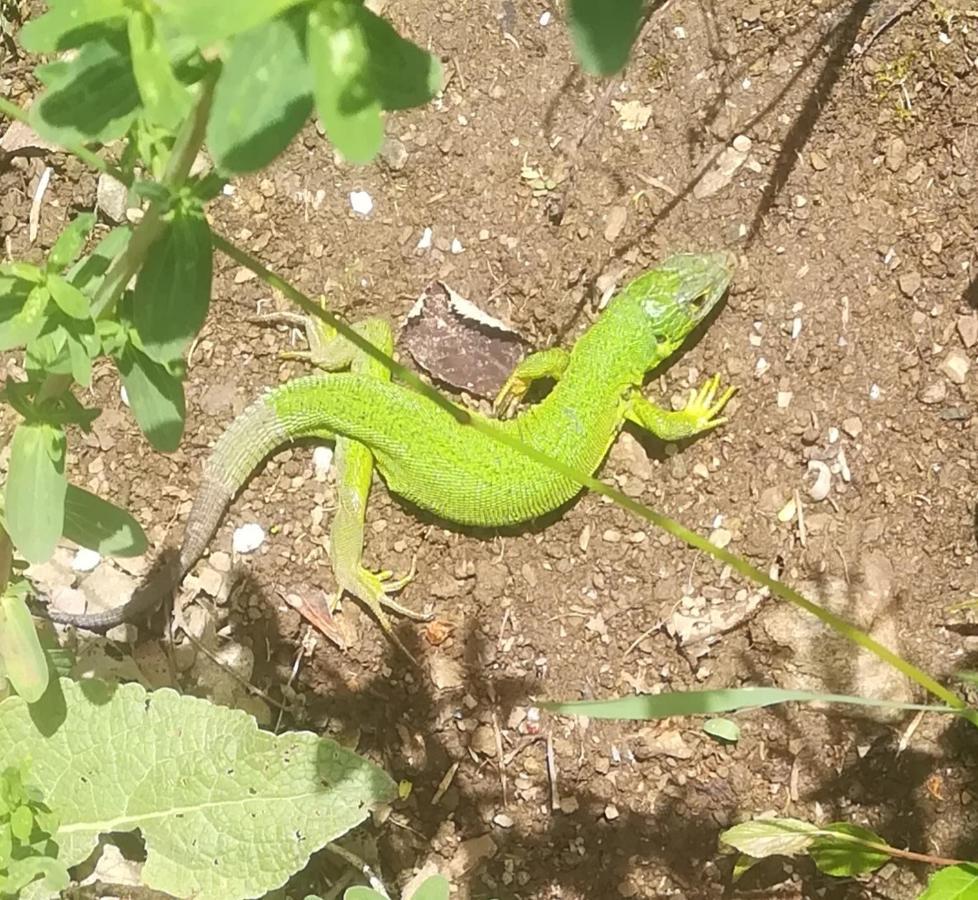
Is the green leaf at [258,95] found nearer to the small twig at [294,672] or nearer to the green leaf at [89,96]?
the green leaf at [89,96]

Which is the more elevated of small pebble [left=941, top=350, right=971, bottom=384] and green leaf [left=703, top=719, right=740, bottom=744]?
small pebble [left=941, top=350, right=971, bottom=384]

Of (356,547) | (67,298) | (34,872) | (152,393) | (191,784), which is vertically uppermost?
(67,298)

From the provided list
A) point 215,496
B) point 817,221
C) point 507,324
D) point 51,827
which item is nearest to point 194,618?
point 215,496

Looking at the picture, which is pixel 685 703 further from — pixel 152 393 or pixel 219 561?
pixel 219 561

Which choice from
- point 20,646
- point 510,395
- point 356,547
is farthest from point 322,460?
point 20,646

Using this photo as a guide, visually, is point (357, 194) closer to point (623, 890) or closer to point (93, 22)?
point (93, 22)

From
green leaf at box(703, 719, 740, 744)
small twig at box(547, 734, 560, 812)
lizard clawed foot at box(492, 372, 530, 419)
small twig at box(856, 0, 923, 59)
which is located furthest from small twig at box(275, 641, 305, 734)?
small twig at box(856, 0, 923, 59)

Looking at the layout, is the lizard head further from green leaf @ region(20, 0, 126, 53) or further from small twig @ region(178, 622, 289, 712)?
Result: green leaf @ region(20, 0, 126, 53)
